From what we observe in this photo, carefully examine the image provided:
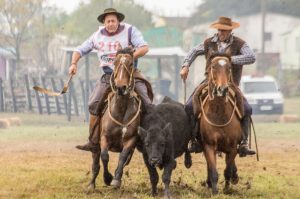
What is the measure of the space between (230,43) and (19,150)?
346 inches

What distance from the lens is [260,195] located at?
1141 cm

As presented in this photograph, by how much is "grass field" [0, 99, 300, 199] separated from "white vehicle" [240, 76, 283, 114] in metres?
13.5

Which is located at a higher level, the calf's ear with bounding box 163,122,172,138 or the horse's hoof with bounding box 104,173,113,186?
the calf's ear with bounding box 163,122,172,138

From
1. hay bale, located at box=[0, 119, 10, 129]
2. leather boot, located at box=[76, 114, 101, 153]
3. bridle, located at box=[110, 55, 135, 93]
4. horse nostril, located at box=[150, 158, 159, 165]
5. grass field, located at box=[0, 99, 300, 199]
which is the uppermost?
bridle, located at box=[110, 55, 135, 93]

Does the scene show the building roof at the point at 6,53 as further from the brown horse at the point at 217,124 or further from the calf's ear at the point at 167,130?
the calf's ear at the point at 167,130

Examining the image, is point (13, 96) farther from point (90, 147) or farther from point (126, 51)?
point (126, 51)

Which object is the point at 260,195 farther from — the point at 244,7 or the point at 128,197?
the point at 244,7

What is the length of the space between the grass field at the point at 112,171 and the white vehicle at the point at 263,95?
13523mm

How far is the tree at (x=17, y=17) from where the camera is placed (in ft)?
182

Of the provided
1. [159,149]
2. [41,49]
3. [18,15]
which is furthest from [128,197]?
[41,49]

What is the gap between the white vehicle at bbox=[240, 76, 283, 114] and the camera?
1453 inches

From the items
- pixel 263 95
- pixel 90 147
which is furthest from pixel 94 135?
pixel 263 95

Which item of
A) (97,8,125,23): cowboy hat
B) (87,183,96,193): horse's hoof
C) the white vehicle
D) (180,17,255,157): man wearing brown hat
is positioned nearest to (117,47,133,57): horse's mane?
(97,8,125,23): cowboy hat

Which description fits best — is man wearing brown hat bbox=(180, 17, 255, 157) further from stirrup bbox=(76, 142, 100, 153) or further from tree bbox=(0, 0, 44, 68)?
tree bbox=(0, 0, 44, 68)
